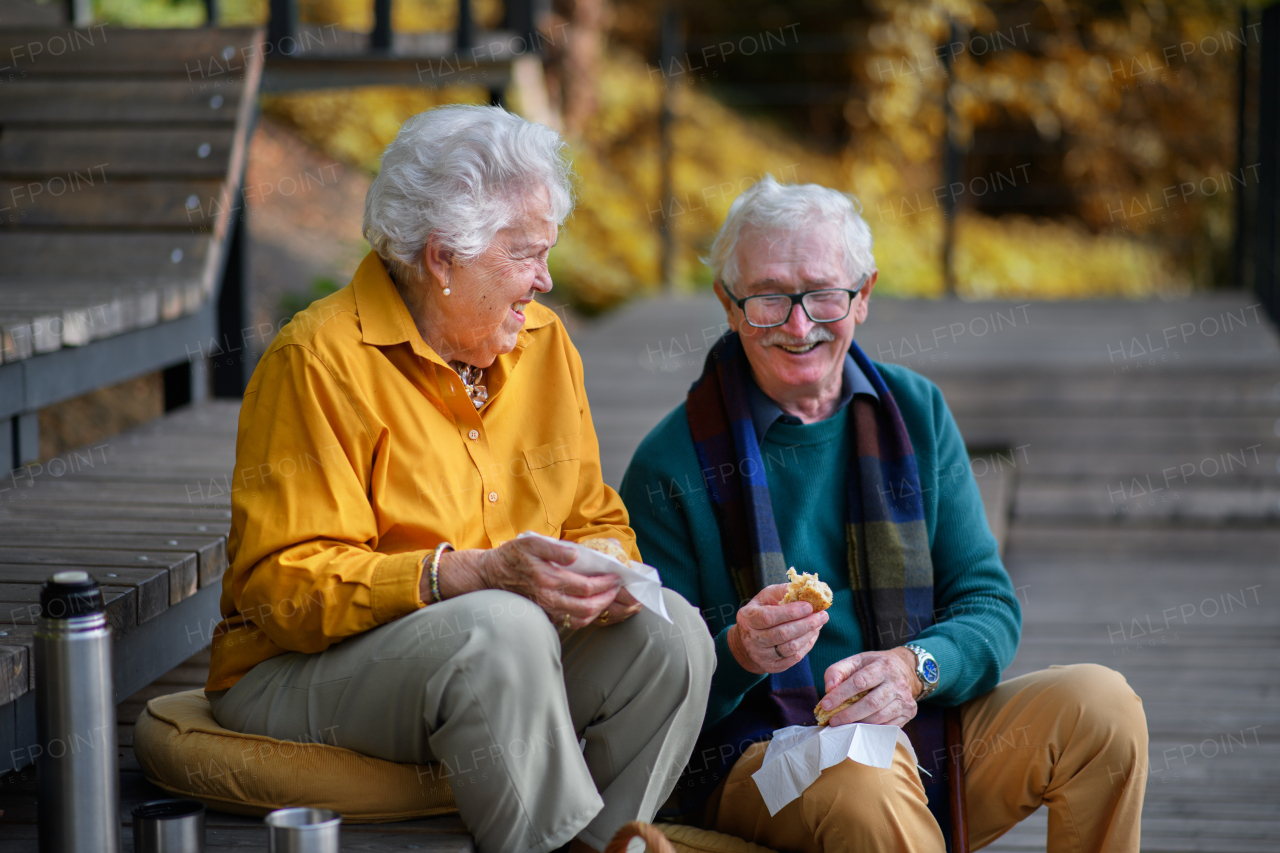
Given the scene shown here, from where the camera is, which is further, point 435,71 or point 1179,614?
point 435,71

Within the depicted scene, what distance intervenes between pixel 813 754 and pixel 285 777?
0.75 m

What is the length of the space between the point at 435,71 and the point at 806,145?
793 centimetres

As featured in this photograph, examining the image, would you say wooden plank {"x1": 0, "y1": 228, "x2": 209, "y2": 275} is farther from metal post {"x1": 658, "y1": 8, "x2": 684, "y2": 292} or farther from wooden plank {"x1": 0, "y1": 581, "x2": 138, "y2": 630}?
metal post {"x1": 658, "y1": 8, "x2": 684, "y2": 292}

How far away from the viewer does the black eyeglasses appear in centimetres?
213

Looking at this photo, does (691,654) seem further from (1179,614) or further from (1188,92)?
(1188,92)

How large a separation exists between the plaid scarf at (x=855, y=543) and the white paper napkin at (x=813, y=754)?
0.11 metres

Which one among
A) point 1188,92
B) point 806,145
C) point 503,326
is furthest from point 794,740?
point 806,145

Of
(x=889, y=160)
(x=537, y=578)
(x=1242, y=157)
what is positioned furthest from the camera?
(x=889, y=160)

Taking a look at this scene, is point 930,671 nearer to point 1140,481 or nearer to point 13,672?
point 13,672

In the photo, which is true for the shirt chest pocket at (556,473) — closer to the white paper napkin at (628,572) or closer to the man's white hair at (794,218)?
the white paper napkin at (628,572)

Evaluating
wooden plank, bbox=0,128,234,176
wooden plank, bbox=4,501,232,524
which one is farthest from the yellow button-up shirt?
wooden plank, bbox=0,128,234,176

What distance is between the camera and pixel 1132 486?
473 centimetres

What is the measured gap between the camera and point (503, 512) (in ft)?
6.31

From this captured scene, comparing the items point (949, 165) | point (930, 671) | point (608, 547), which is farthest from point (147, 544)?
point (949, 165)
